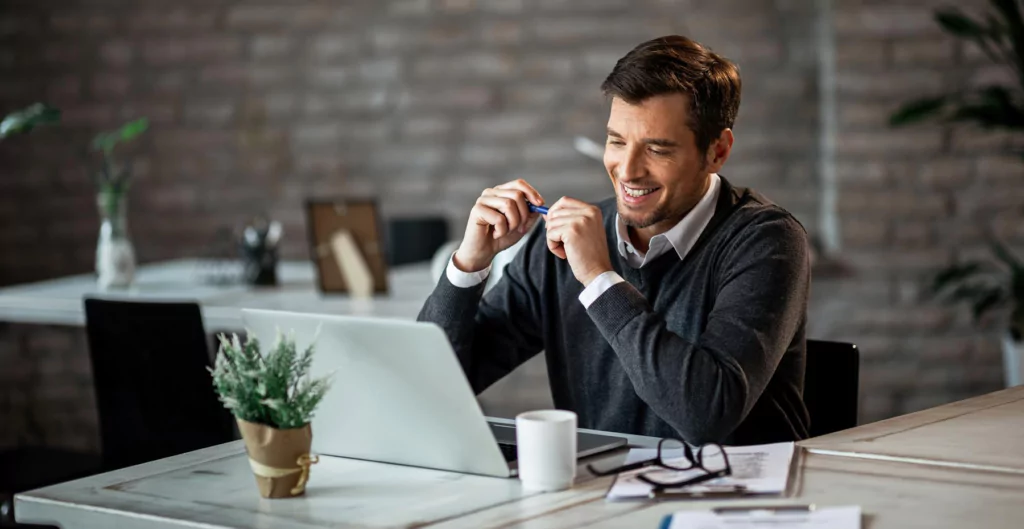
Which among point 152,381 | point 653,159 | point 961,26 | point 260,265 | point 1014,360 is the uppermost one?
point 961,26

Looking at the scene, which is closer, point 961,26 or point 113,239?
point 961,26

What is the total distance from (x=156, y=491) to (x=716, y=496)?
65 centimetres

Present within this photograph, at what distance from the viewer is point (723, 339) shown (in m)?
1.64

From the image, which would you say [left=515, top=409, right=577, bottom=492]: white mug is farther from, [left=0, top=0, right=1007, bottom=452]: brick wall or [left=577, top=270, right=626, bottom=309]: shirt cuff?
[left=0, top=0, right=1007, bottom=452]: brick wall

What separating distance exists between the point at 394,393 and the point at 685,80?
0.66 metres

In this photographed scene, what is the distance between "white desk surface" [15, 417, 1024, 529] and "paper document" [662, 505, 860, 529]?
2 cm

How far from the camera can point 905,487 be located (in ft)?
4.51

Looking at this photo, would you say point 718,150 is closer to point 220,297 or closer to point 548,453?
point 548,453

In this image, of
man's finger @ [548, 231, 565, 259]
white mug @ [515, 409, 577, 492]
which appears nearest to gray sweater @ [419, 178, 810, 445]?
man's finger @ [548, 231, 565, 259]

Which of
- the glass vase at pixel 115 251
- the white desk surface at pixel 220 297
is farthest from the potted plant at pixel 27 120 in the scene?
the glass vase at pixel 115 251

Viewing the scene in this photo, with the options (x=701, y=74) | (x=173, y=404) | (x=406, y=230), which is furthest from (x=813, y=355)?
(x=406, y=230)

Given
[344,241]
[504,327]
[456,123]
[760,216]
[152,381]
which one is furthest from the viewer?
[456,123]

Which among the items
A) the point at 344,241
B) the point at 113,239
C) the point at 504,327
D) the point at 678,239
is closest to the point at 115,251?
the point at 113,239

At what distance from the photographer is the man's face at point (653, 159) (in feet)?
5.91
